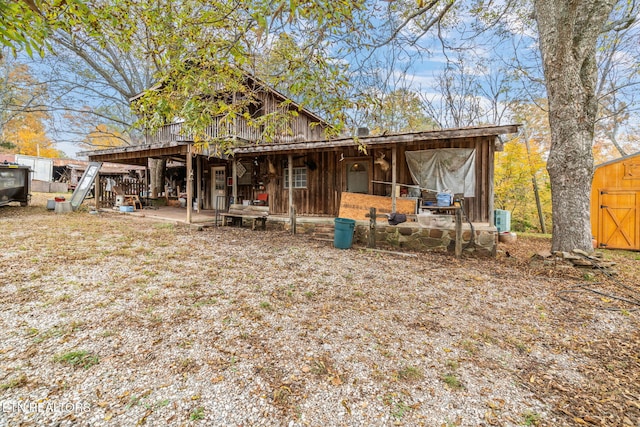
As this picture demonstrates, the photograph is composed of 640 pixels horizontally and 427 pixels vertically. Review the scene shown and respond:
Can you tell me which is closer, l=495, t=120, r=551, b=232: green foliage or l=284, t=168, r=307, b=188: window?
l=284, t=168, r=307, b=188: window

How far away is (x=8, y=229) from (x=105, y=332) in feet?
24.8

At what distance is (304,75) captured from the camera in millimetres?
3158

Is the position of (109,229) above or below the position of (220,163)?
below

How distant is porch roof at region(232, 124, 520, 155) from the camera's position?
235 inches

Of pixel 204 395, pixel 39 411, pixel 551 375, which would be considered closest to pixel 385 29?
pixel 551 375

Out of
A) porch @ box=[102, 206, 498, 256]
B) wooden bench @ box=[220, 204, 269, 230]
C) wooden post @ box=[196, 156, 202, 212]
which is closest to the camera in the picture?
porch @ box=[102, 206, 498, 256]

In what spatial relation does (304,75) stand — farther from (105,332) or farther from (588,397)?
(588,397)

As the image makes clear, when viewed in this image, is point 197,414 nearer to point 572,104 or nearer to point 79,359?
point 79,359

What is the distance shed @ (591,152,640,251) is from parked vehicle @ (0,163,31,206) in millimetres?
19636

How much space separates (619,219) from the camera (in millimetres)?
8008

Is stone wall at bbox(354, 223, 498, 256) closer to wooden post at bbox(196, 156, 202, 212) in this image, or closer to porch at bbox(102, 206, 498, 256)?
porch at bbox(102, 206, 498, 256)

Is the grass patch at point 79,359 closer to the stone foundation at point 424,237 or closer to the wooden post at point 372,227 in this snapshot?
the wooden post at point 372,227

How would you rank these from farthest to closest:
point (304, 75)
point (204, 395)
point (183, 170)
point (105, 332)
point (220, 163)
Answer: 1. point (183, 170)
2. point (220, 163)
3. point (304, 75)
4. point (105, 332)
5. point (204, 395)

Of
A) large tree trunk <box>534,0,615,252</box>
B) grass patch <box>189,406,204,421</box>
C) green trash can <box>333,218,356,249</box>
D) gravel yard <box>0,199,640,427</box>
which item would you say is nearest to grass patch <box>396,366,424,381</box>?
gravel yard <box>0,199,640,427</box>
